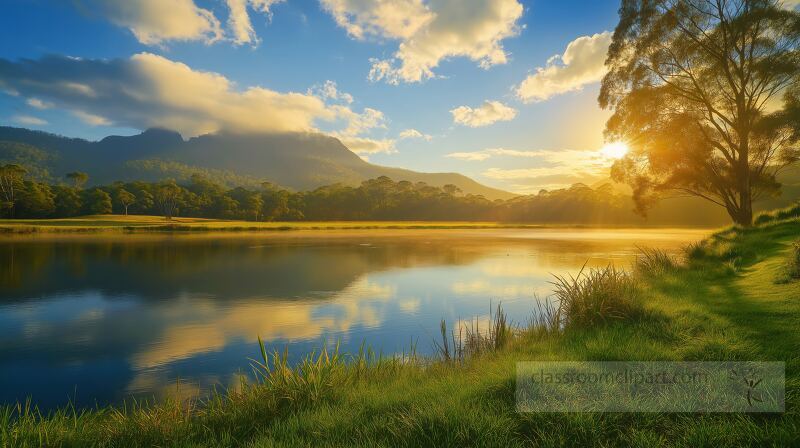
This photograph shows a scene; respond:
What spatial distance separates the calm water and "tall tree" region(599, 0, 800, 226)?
8896 millimetres

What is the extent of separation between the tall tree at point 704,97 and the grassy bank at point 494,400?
13.2 m

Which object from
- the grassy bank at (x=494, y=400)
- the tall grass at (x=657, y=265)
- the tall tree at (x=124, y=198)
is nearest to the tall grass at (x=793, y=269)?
the grassy bank at (x=494, y=400)

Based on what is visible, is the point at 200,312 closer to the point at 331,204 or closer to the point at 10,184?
the point at 10,184

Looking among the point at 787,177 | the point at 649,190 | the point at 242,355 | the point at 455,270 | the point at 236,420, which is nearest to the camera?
the point at 236,420

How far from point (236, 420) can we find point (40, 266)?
101 ft

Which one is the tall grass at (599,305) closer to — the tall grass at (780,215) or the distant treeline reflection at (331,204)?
the tall grass at (780,215)

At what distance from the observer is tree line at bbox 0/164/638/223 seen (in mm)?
105000

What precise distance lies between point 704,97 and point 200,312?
25.5 m

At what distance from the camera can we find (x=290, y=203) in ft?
458

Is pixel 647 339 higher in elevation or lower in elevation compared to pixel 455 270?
higher

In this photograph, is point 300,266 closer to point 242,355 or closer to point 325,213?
point 242,355

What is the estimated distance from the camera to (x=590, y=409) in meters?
4.75

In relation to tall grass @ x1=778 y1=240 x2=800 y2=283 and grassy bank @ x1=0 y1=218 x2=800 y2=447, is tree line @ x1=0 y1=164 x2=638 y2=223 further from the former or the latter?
tall grass @ x1=778 y1=240 x2=800 y2=283

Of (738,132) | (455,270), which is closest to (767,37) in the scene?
(738,132)
